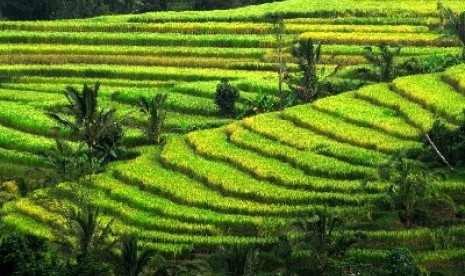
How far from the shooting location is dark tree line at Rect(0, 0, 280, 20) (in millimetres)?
54219

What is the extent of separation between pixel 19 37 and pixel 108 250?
A: 24538 millimetres

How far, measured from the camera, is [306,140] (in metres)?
23.8

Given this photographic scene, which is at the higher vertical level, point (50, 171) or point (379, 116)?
point (379, 116)

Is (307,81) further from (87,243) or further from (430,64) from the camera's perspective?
(87,243)

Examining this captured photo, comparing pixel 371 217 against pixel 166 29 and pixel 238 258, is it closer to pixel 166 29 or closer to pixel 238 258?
pixel 238 258

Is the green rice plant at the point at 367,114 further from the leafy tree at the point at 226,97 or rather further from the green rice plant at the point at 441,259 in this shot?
the green rice plant at the point at 441,259

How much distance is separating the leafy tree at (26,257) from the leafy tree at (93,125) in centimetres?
644

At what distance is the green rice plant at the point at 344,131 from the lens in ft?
74.4

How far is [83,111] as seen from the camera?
24.1 m

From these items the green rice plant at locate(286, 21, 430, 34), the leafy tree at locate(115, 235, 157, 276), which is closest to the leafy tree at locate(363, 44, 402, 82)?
the green rice plant at locate(286, 21, 430, 34)

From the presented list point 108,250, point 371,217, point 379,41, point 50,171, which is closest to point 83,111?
point 50,171

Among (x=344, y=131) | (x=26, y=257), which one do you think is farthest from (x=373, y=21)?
(x=26, y=257)

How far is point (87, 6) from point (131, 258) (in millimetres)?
42119

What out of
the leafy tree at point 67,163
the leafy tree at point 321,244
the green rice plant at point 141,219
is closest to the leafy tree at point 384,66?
the leafy tree at point 67,163
